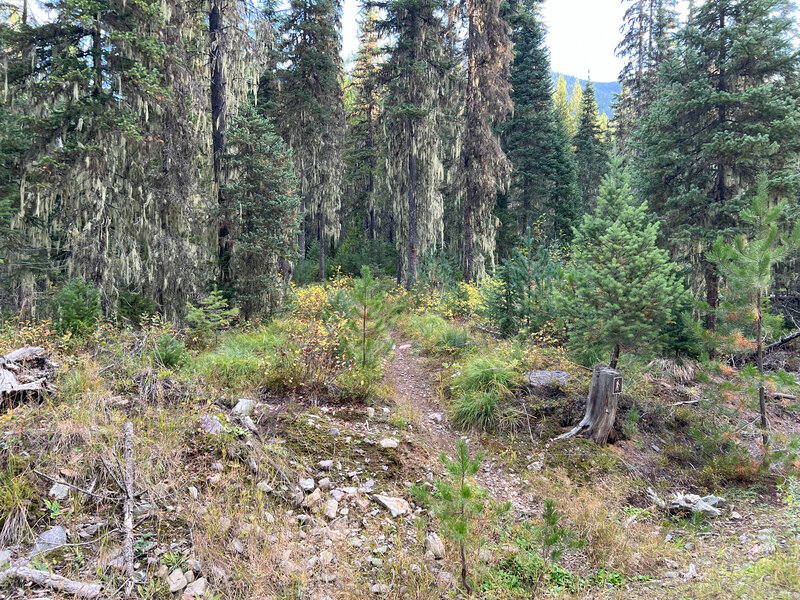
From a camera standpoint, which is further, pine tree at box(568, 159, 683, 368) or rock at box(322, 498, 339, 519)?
pine tree at box(568, 159, 683, 368)

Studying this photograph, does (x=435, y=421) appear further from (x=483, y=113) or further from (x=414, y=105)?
(x=414, y=105)

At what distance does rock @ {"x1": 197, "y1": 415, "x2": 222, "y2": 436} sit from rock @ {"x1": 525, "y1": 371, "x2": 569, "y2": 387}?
4445mm

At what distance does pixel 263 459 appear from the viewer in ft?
12.6

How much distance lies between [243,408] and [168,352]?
1.62 metres

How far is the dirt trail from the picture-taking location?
4551 millimetres

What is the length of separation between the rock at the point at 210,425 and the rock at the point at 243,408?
0.27 metres

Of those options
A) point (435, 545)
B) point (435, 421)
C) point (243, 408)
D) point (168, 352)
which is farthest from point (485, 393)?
point (168, 352)

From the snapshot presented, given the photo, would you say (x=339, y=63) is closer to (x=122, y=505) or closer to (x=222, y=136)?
(x=222, y=136)

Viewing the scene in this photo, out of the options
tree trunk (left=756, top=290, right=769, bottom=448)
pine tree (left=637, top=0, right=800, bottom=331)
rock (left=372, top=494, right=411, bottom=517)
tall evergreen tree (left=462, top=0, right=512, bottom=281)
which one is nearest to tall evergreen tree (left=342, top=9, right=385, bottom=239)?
tall evergreen tree (left=462, top=0, right=512, bottom=281)

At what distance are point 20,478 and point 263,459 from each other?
1700 millimetres

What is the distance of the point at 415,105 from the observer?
14156 millimetres

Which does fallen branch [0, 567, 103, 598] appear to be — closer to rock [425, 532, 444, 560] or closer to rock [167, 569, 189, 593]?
rock [167, 569, 189, 593]

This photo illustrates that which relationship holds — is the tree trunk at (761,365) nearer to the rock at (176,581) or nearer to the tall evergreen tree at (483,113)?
the rock at (176,581)

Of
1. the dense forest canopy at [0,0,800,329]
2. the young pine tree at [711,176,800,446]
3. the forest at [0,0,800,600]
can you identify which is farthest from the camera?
the dense forest canopy at [0,0,800,329]
